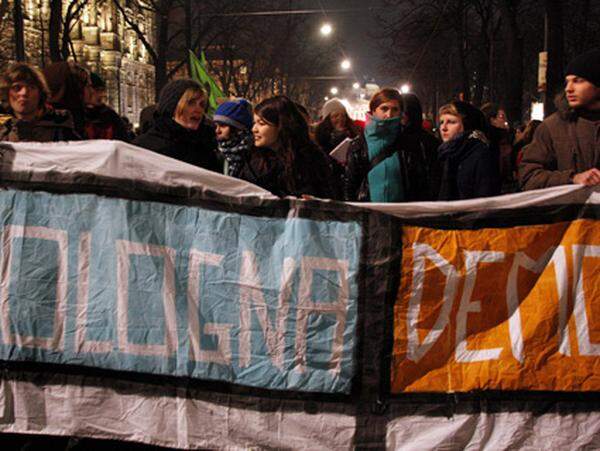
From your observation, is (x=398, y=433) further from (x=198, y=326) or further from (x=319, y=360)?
(x=198, y=326)

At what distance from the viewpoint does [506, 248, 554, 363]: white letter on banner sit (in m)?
3.56

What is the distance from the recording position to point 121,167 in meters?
3.72

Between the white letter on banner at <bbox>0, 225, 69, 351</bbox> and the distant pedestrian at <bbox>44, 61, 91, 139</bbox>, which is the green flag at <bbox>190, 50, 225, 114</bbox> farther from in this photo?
the white letter on banner at <bbox>0, 225, 69, 351</bbox>

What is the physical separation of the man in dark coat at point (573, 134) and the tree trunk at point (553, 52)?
34.0 feet

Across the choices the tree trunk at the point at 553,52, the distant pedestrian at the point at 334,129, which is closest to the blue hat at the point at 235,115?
the distant pedestrian at the point at 334,129

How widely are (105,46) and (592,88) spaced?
270ft

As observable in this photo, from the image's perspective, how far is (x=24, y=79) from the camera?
461 cm

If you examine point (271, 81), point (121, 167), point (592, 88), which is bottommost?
point (121, 167)

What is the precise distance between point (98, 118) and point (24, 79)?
1.39 metres

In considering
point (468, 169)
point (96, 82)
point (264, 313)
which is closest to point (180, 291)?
point (264, 313)

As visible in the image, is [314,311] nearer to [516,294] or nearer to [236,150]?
[516,294]

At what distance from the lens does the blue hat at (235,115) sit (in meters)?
4.97

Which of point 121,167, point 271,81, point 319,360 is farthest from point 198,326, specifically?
point 271,81

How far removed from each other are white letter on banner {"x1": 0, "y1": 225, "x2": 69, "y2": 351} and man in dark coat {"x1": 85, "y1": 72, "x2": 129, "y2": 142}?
7.47ft
